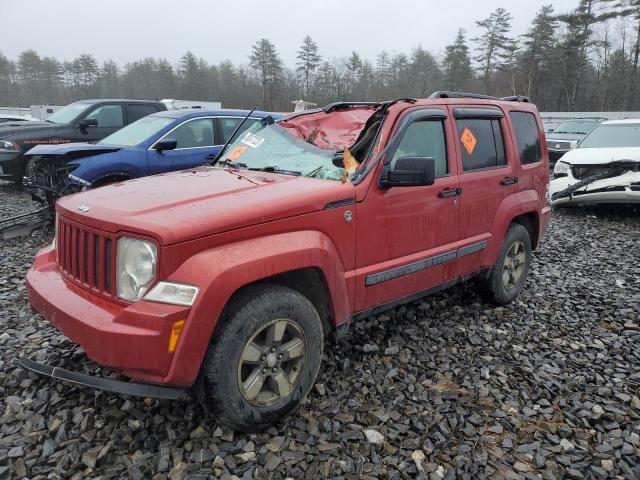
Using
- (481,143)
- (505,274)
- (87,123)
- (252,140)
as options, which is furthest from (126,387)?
(87,123)

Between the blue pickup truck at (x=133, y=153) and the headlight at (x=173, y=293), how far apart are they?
441 cm

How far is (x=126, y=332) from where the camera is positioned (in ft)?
7.23

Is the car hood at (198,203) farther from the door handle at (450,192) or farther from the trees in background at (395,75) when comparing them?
the trees in background at (395,75)

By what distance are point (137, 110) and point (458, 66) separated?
157 ft

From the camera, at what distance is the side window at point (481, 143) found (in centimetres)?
388

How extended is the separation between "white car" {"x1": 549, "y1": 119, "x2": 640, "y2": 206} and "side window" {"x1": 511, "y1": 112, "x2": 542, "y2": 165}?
422 cm

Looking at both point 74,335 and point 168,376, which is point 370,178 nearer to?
point 168,376

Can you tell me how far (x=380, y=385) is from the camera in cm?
319

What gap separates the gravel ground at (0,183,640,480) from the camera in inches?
97.0

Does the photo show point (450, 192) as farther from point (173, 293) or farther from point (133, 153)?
point (133, 153)

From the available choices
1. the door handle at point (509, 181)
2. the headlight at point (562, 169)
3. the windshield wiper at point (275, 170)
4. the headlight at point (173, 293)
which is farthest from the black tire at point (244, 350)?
the headlight at point (562, 169)

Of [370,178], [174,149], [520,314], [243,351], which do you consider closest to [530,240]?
[520,314]

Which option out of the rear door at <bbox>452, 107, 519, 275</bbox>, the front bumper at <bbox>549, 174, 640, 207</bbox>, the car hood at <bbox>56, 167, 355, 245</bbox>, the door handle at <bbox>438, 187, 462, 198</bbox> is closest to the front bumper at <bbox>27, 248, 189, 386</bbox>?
the car hood at <bbox>56, 167, 355, 245</bbox>

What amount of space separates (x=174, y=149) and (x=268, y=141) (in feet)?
12.3
